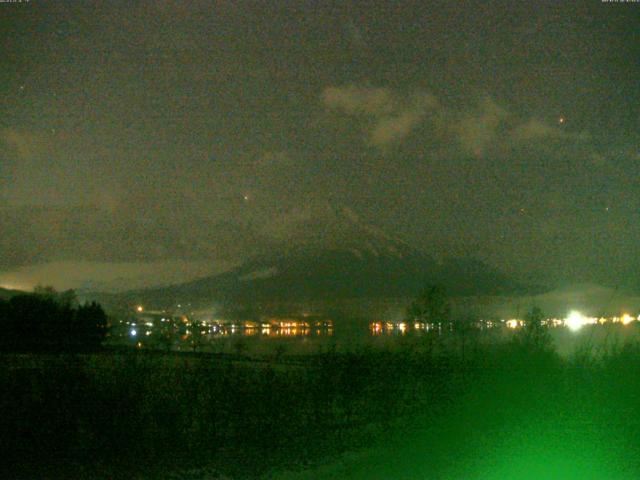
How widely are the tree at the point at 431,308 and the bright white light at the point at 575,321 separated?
380 centimetres

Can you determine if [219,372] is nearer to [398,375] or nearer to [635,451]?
[398,375]

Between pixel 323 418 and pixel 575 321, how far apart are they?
12304 millimetres

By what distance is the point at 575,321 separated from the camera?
2331 cm

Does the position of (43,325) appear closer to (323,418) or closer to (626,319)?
(323,418)

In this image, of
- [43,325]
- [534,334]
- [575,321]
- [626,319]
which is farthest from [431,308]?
[43,325]

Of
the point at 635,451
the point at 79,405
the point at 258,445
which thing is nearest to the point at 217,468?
the point at 258,445

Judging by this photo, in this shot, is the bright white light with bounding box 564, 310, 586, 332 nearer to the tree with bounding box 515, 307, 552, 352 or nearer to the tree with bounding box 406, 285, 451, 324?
the tree with bounding box 515, 307, 552, 352

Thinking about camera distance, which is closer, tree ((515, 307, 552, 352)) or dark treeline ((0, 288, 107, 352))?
tree ((515, 307, 552, 352))

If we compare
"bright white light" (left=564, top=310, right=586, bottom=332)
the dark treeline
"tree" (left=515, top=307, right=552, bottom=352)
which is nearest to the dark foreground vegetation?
A: "tree" (left=515, top=307, right=552, bottom=352)

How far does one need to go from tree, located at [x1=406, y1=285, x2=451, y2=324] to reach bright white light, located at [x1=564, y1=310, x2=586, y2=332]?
149 inches

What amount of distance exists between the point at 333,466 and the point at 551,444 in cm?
346

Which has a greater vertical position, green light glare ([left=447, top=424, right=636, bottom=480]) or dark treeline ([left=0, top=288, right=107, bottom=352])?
dark treeline ([left=0, top=288, right=107, bottom=352])

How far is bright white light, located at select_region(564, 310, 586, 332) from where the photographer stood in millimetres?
21984

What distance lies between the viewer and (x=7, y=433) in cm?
1073
